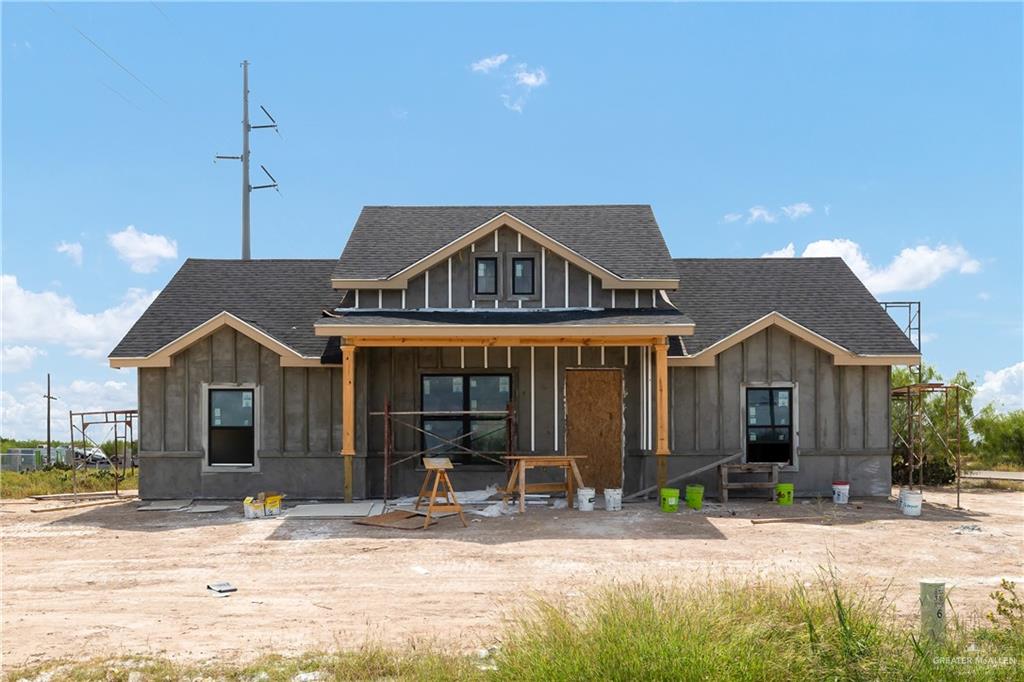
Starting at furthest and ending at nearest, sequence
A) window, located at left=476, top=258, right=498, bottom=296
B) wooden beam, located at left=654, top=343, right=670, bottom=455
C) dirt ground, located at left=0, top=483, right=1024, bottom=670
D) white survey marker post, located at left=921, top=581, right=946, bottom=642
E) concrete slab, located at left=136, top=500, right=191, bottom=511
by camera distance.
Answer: window, located at left=476, top=258, right=498, bottom=296 < concrete slab, located at left=136, top=500, right=191, bottom=511 < wooden beam, located at left=654, top=343, right=670, bottom=455 < dirt ground, located at left=0, top=483, right=1024, bottom=670 < white survey marker post, located at left=921, top=581, right=946, bottom=642

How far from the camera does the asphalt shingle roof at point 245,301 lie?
674 inches

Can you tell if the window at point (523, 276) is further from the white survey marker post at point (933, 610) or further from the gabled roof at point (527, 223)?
the white survey marker post at point (933, 610)

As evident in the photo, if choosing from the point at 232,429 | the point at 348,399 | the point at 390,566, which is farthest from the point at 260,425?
the point at 390,566

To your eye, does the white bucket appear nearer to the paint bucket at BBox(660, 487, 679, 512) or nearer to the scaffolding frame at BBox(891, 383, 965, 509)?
the paint bucket at BBox(660, 487, 679, 512)

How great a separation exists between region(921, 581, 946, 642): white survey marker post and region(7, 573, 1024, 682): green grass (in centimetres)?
13

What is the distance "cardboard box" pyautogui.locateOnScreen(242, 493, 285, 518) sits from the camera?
14461mm

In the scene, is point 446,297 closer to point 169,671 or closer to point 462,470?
point 462,470

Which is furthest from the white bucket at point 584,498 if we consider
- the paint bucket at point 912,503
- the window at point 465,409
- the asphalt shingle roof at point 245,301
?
the asphalt shingle roof at point 245,301

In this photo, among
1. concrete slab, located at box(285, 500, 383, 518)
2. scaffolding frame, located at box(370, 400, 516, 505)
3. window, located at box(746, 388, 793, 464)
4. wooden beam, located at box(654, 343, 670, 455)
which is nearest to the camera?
concrete slab, located at box(285, 500, 383, 518)

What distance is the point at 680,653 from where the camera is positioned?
544cm

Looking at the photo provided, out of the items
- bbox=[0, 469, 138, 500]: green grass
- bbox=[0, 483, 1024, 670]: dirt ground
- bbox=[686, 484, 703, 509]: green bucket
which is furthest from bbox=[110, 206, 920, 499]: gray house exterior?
bbox=[0, 469, 138, 500]: green grass

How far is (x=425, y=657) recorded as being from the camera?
629 centimetres

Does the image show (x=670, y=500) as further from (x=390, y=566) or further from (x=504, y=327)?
(x=390, y=566)

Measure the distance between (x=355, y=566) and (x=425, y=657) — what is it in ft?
14.1
